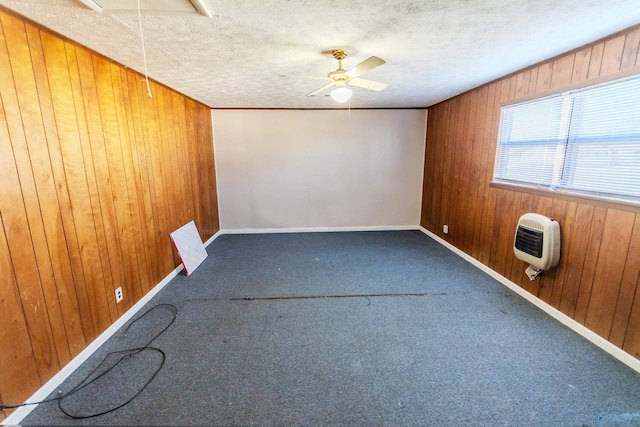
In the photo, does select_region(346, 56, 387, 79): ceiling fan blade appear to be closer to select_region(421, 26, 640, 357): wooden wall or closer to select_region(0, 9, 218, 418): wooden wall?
select_region(421, 26, 640, 357): wooden wall

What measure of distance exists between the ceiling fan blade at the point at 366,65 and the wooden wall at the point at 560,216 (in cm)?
162

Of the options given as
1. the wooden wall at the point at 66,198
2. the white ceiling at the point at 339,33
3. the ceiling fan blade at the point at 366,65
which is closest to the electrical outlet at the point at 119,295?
the wooden wall at the point at 66,198

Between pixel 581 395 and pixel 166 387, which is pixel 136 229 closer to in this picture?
pixel 166 387

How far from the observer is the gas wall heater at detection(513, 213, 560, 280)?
2.29 meters

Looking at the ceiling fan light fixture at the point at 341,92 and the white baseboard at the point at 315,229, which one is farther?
the white baseboard at the point at 315,229

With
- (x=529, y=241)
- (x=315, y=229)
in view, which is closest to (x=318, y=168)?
(x=315, y=229)

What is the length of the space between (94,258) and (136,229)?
1.82ft

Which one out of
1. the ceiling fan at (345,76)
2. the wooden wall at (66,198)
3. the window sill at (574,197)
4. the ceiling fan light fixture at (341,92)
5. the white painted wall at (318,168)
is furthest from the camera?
the white painted wall at (318,168)

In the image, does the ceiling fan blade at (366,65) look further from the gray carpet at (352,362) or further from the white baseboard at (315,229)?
the white baseboard at (315,229)

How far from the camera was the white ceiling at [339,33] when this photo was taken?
1506mm

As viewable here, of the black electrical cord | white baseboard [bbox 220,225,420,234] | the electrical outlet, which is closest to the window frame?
white baseboard [bbox 220,225,420,234]

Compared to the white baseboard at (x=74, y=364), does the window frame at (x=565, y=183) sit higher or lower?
higher

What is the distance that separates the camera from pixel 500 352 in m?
1.97

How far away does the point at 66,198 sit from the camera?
1.82m
